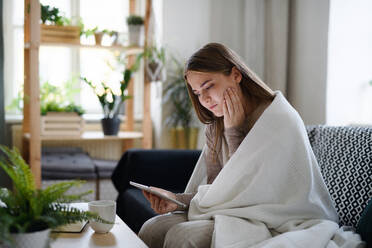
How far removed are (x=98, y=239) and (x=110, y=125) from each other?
2242 mm

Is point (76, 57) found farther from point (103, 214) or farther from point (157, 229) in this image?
point (103, 214)

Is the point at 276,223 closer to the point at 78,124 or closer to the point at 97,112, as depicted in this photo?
the point at 78,124

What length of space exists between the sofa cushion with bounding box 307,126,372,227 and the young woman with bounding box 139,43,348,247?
0.22 metres

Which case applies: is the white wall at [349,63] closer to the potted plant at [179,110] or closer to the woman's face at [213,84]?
the potted plant at [179,110]

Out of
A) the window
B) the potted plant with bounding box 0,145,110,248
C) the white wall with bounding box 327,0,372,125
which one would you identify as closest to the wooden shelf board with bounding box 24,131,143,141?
the window

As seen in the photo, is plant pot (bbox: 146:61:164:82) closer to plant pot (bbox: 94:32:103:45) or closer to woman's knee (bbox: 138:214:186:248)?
plant pot (bbox: 94:32:103:45)

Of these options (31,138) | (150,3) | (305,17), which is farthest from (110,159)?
(305,17)

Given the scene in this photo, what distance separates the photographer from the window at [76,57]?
395cm

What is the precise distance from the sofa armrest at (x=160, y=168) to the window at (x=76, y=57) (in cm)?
168

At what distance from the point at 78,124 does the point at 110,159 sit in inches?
22.9

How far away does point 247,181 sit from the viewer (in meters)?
1.49

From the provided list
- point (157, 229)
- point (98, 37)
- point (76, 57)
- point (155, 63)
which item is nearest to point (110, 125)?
point (155, 63)

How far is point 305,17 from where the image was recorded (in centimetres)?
360

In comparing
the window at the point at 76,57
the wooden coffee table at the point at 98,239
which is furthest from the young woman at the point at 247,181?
the window at the point at 76,57
